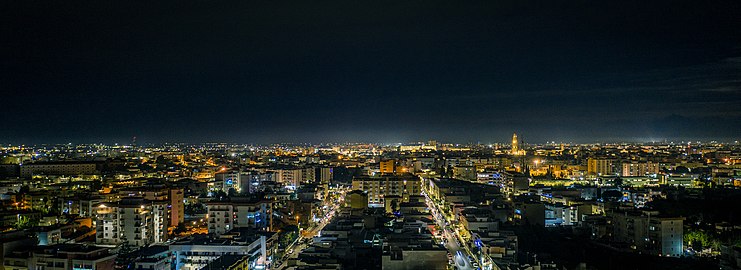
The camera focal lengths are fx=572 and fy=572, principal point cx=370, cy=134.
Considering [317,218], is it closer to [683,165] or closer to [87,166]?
[87,166]

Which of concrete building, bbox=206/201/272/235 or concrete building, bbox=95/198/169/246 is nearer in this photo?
concrete building, bbox=95/198/169/246

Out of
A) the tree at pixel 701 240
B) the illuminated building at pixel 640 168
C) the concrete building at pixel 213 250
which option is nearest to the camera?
the concrete building at pixel 213 250

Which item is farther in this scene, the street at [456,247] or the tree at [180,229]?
the tree at [180,229]

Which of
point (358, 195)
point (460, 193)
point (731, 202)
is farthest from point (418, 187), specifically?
point (731, 202)

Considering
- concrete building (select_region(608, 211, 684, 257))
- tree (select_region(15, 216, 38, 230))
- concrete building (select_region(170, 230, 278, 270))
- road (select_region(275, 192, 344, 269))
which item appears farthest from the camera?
tree (select_region(15, 216, 38, 230))

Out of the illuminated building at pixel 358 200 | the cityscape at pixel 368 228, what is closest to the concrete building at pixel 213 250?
the cityscape at pixel 368 228

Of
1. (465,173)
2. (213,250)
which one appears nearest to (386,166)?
(465,173)

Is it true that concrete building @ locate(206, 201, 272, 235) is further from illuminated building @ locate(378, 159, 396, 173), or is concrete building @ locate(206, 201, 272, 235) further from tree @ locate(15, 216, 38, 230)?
illuminated building @ locate(378, 159, 396, 173)

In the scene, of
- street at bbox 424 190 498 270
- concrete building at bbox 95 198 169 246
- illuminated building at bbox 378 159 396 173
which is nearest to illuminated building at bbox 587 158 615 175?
illuminated building at bbox 378 159 396 173

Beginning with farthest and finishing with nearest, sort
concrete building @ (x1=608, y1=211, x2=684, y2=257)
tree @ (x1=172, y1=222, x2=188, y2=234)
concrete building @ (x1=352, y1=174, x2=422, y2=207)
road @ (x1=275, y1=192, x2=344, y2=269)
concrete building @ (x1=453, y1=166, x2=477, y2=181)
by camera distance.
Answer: concrete building @ (x1=453, y1=166, x2=477, y2=181) < concrete building @ (x1=352, y1=174, x2=422, y2=207) < tree @ (x1=172, y1=222, x2=188, y2=234) < concrete building @ (x1=608, y1=211, x2=684, y2=257) < road @ (x1=275, y1=192, x2=344, y2=269)

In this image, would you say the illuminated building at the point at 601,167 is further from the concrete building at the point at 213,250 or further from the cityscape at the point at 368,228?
the concrete building at the point at 213,250

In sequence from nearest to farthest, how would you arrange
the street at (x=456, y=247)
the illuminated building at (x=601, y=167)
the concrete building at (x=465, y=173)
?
the street at (x=456, y=247) → the concrete building at (x=465, y=173) → the illuminated building at (x=601, y=167)
